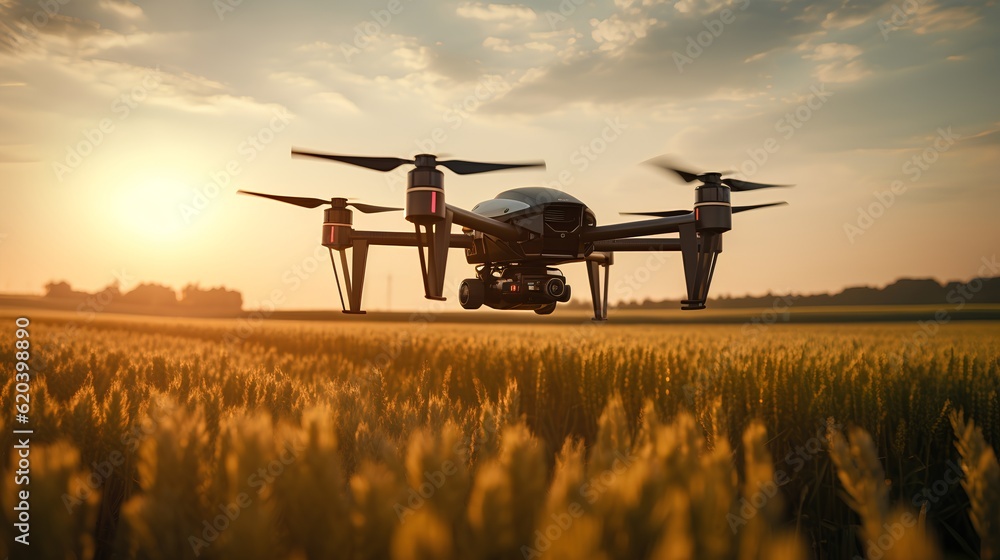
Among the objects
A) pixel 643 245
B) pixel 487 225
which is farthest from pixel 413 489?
pixel 643 245

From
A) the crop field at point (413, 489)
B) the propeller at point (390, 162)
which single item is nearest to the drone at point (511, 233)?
the propeller at point (390, 162)

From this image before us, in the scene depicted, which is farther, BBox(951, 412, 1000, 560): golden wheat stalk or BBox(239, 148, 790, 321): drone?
BBox(239, 148, 790, 321): drone

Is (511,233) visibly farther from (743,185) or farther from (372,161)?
(743,185)

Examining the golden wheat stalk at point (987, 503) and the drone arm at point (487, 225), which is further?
the drone arm at point (487, 225)

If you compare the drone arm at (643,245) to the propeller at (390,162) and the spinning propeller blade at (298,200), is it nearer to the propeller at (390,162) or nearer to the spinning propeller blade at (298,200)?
the propeller at (390,162)

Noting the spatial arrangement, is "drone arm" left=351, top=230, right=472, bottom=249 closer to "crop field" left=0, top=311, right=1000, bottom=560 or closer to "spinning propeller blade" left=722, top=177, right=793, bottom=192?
"crop field" left=0, top=311, right=1000, bottom=560

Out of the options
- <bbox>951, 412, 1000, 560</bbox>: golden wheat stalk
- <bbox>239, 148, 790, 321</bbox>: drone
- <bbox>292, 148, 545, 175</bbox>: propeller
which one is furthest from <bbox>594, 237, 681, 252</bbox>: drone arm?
<bbox>951, 412, 1000, 560</bbox>: golden wheat stalk
